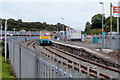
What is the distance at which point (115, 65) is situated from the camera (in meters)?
16.9

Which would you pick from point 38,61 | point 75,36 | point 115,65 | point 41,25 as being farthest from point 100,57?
point 41,25

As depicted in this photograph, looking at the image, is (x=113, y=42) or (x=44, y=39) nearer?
(x=113, y=42)

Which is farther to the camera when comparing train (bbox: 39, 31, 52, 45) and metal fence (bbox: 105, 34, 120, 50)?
train (bbox: 39, 31, 52, 45)

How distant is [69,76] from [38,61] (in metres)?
2.20

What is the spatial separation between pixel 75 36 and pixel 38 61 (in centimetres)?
4049

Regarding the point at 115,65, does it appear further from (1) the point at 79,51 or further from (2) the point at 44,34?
(2) the point at 44,34

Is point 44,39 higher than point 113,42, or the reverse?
point 44,39

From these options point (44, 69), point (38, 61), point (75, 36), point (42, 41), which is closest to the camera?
point (44, 69)

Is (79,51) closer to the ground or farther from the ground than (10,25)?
closer to the ground

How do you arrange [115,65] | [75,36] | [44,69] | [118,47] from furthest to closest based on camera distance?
1. [75,36]
2. [118,47]
3. [115,65]
4. [44,69]

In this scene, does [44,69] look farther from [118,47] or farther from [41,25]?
[41,25]

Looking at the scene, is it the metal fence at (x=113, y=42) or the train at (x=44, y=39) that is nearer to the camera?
the metal fence at (x=113, y=42)

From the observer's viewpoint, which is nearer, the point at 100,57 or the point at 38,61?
the point at 38,61

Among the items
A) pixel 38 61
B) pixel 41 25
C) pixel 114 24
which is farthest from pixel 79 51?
pixel 41 25
